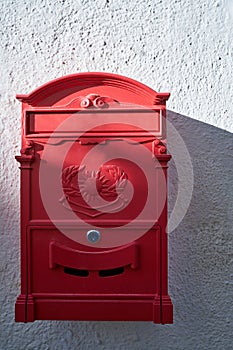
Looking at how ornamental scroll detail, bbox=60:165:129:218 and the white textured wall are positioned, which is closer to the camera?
ornamental scroll detail, bbox=60:165:129:218

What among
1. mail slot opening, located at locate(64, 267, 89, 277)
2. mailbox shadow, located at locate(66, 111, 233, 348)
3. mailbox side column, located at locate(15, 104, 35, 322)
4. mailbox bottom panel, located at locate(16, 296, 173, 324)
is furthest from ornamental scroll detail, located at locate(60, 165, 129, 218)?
mailbox shadow, located at locate(66, 111, 233, 348)

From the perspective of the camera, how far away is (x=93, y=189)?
1.64 m

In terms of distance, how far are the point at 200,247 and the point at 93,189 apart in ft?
2.35

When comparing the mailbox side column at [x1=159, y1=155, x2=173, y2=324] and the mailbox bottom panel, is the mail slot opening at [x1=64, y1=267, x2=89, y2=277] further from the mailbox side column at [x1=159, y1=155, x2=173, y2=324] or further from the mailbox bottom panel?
the mailbox side column at [x1=159, y1=155, x2=173, y2=324]

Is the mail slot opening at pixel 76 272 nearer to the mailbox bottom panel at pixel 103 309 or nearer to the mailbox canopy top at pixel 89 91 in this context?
the mailbox bottom panel at pixel 103 309

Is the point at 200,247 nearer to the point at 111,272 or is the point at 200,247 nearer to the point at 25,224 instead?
the point at 111,272

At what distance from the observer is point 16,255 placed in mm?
2062

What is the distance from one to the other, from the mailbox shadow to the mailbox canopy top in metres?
0.44

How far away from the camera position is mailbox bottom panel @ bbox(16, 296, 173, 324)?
162 cm

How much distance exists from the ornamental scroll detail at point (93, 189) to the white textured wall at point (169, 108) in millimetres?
492

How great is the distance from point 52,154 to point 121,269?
548 millimetres

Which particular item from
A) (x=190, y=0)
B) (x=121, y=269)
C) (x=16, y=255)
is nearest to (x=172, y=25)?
(x=190, y=0)

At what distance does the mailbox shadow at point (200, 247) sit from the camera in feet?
6.66

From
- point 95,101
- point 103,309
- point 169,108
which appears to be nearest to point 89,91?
point 95,101
